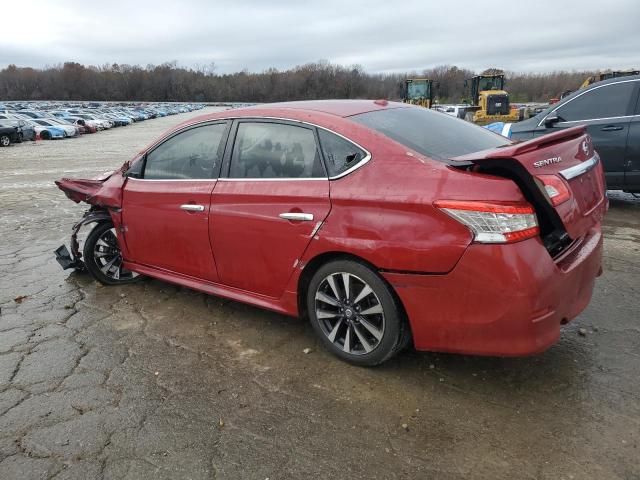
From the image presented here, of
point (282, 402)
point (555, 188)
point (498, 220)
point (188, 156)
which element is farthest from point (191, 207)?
point (555, 188)

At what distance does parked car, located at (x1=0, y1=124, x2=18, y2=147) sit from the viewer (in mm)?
25156

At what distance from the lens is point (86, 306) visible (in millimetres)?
4441

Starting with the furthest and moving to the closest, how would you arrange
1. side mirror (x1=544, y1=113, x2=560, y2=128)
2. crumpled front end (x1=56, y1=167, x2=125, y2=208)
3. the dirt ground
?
1. side mirror (x1=544, y1=113, x2=560, y2=128)
2. crumpled front end (x1=56, y1=167, x2=125, y2=208)
3. the dirt ground

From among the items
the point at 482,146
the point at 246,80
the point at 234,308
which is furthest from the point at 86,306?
the point at 246,80

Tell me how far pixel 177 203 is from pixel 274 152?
983 mm

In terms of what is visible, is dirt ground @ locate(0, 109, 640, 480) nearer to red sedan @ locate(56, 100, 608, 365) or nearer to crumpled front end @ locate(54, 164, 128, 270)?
red sedan @ locate(56, 100, 608, 365)

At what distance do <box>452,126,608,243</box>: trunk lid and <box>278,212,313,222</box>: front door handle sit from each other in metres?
0.93

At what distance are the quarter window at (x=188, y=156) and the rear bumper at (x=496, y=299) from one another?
69.4 inches

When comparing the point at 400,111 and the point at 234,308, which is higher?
the point at 400,111

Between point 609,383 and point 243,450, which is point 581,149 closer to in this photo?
point 609,383

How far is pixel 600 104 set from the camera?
6801mm

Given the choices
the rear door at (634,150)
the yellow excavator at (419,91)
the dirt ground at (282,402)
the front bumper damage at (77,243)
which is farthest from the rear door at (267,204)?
the yellow excavator at (419,91)

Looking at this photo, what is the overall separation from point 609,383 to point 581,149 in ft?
4.66

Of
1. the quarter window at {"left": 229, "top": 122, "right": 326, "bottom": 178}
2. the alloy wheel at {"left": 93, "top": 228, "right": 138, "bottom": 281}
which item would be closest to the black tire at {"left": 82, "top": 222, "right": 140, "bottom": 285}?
the alloy wheel at {"left": 93, "top": 228, "right": 138, "bottom": 281}
